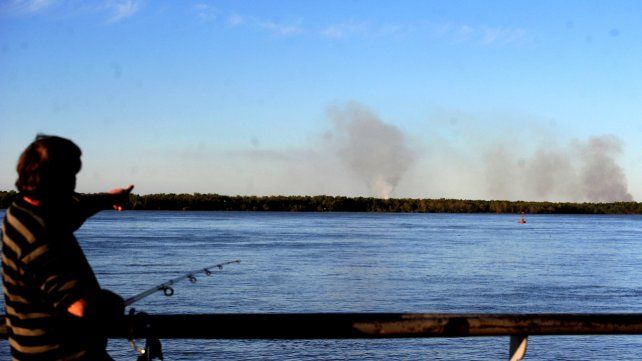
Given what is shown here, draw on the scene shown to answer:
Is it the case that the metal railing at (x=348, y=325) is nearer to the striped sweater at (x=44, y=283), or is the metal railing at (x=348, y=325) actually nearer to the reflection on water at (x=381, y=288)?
the striped sweater at (x=44, y=283)

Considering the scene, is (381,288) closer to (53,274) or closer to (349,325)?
(349,325)

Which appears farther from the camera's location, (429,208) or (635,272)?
(429,208)

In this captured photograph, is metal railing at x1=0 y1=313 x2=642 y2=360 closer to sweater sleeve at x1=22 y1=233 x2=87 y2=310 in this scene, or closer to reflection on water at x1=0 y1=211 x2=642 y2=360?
sweater sleeve at x1=22 y1=233 x2=87 y2=310

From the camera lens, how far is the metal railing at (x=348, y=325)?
2945 millimetres

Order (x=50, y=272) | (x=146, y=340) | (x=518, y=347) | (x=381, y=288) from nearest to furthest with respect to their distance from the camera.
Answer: (x=50, y=272), (x=146, y=340), (x=518, y=347), (x=381, y=288)

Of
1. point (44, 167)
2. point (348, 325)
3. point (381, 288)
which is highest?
point (44, 167)

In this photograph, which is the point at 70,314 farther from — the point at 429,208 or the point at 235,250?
the point at 429,208

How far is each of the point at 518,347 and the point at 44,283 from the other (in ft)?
6.05

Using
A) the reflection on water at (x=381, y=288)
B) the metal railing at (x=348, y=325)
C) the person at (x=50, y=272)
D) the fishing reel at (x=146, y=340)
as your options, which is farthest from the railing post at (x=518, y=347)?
the reflection on water at (x=381, y=288)

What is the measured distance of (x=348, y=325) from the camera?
3.00 m

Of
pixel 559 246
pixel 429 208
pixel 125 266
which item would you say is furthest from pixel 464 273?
pixel 429 208

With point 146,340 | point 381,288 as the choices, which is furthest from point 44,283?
point 381,288

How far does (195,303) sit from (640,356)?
11.3 meters

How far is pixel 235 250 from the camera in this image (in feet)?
148
